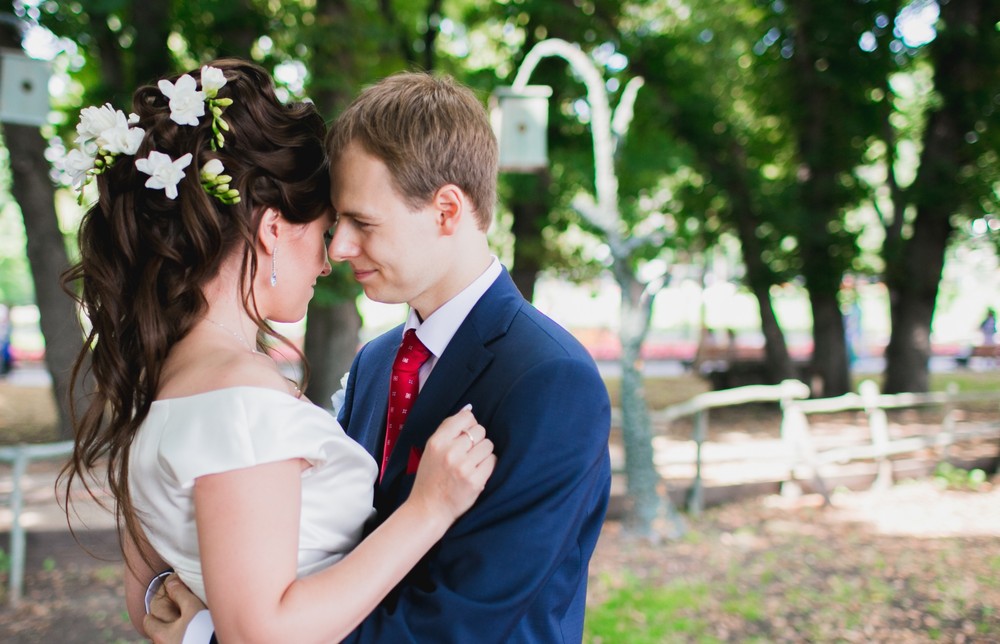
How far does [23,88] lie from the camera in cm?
809

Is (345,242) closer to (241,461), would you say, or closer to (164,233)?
(164,233)

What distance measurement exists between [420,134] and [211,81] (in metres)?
0.44

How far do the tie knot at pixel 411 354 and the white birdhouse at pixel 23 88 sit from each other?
7478mm

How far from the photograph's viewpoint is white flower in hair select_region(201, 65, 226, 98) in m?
1.82

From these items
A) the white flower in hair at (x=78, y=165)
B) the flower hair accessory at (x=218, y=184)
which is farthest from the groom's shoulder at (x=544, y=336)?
the white flower in hair at (x=78, y=165)

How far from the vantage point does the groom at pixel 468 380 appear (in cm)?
167

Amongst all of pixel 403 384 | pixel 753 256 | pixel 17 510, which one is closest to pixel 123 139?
pixel 403 384

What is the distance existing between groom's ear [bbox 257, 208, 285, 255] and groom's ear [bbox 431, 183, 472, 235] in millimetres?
335

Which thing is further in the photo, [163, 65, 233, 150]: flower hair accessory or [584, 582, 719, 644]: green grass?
[584, 582, 719, 644]: green grass

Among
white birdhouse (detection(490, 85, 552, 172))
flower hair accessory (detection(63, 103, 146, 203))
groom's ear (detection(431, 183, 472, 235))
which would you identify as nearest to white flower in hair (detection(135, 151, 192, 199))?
flower hair accessory (detection(63, 103, 146, 203))

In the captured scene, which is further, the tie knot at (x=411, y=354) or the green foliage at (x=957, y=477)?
the green foliage at (x=957, y=477)

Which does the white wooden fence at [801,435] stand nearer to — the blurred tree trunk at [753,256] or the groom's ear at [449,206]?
the blurred tree trunk at [753,256]

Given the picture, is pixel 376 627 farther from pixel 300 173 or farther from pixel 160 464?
pixel 300 173

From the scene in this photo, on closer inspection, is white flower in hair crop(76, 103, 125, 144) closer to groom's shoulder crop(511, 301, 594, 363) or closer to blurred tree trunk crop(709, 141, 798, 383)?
groom's shoulder crop(511, 301, 594, 363)
